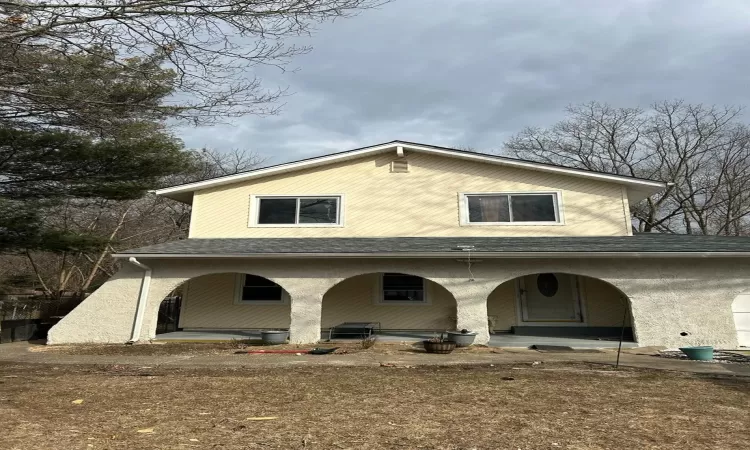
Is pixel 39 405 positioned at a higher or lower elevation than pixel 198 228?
lower

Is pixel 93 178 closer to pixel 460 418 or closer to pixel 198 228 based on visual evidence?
pixel 198 228

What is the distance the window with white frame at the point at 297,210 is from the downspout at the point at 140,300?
3.15 meters

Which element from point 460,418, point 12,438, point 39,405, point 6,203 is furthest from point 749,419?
point 6,203

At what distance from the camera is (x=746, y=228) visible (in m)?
28.1

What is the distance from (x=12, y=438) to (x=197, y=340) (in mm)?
7528

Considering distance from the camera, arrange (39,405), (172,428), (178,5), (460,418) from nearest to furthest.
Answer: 1. (172,428)
2. (460,418)
3. (39,405)
4. (178,5)

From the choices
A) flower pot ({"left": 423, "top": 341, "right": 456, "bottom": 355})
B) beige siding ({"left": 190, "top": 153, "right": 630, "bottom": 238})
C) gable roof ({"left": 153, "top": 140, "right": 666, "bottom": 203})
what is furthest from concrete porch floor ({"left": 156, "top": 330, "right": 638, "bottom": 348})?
gable roof ({"left": 153, "top": 140, "right": 666, "bottom": 203})

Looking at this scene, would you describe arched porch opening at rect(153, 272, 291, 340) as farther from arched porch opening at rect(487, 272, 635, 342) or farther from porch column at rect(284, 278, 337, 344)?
arched porch opening at rect(487, 272, 635, 342)

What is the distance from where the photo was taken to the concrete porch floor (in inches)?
406

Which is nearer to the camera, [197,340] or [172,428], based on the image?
[172,428]

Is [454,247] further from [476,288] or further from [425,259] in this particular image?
[476,288]

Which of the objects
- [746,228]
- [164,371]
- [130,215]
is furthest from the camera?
[746,228]

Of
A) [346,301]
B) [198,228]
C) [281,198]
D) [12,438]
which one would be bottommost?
[12,438]

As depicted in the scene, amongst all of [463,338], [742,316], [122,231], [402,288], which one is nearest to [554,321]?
[463,338]
